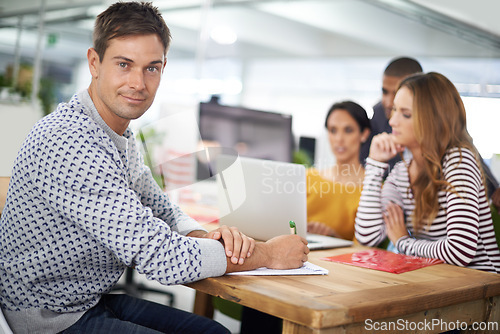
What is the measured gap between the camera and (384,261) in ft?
5.95

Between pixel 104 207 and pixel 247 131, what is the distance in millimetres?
2006

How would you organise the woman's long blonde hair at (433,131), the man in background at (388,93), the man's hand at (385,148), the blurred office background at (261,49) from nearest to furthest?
1. the woman's long blonde hair at (433,131)
2. the man's hand at (385,148)
3. the man in background at (388,93)
4. the blurred office background at (261,49)

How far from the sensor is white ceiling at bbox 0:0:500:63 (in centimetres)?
432

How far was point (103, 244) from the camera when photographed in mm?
1354

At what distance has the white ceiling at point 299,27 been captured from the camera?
14.2ft

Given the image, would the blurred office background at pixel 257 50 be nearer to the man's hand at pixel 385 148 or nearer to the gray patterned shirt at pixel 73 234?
the man's hand at pixel 385 148

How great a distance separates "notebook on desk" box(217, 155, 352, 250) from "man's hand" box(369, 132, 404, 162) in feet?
1.59

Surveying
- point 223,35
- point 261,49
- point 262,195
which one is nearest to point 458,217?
point 262,195

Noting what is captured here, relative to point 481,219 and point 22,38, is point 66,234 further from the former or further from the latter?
Result: point 22,38

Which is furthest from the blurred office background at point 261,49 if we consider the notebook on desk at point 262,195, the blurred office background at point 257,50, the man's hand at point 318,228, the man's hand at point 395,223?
the notebook on desk at point 262,195

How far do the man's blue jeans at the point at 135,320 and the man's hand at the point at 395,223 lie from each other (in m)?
0.91

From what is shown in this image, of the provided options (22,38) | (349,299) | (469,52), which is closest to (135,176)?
(349,299)

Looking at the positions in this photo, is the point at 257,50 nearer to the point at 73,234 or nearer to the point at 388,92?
the point at 388,92

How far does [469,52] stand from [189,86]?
120 inches
